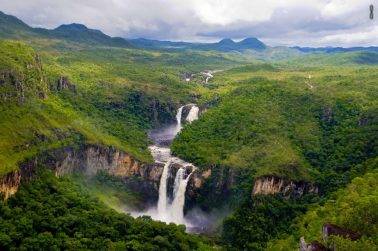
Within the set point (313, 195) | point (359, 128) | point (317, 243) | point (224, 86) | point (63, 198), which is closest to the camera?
point (317, 243)

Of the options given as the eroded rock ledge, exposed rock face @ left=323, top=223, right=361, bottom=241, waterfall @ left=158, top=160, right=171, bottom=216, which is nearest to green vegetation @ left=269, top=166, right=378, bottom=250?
exposed rock face @ left=323, top=223, right=361, bottom=241

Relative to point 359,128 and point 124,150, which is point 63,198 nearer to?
point 124,150

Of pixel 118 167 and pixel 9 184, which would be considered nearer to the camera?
pixel 9 184

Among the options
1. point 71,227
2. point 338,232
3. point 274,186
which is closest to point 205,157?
point 274,186

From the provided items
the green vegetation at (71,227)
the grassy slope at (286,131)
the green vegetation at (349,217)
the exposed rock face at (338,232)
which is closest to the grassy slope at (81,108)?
the green vegetation at (71,227)

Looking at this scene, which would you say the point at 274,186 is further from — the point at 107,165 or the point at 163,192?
the point at 107,165

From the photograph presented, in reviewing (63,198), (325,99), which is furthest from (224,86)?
(63,198)

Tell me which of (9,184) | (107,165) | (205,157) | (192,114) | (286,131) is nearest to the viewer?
(9,184)
